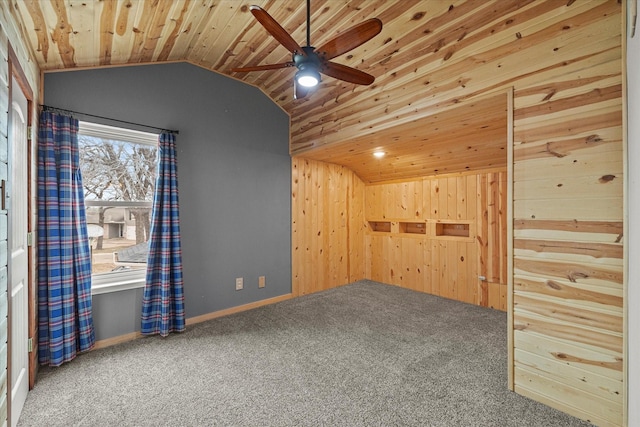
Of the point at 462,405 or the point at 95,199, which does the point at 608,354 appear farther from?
the point at 95,199

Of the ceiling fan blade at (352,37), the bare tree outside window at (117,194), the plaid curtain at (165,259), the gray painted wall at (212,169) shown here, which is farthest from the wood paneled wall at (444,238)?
the bare tree outside window at (117,194)

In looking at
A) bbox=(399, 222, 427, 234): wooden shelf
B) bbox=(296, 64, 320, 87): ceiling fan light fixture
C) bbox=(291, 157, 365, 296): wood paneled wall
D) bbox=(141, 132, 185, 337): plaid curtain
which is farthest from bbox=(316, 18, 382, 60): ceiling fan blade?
bbox=(399, 222, 427, 234): wooden shelf

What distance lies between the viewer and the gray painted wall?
2600 millimetres

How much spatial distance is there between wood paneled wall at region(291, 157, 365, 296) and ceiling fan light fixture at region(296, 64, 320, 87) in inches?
85.1

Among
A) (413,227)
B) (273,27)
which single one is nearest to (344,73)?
(273,27)

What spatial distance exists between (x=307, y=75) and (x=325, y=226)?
2827mm

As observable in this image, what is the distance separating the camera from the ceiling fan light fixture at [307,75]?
1.74 meters

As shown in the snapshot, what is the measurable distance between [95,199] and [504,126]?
3669 millimetres

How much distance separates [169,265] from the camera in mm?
2760

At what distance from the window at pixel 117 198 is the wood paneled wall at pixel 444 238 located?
325 cm

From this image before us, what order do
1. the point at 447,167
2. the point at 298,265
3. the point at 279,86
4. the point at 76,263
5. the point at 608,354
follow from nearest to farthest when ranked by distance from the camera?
the point at 608,354
the point at 76,263
the point at 279,86
the point at 447,167
the point at 298,265

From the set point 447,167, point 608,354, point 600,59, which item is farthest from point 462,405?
point 447,167

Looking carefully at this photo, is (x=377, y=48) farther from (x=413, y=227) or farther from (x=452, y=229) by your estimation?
(x=413, y=227)

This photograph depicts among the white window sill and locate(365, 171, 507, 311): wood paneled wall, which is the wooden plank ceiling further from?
the white window sill
